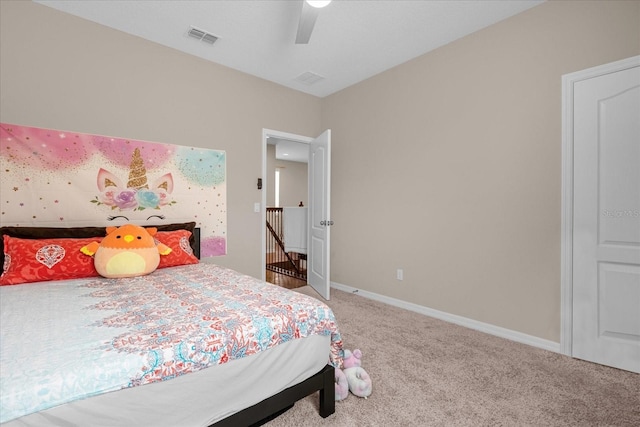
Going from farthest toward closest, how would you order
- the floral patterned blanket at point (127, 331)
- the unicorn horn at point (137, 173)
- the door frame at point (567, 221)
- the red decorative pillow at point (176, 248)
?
the unicorn horn at point (137, 173)
the red decorative pillow at point (176, 248)
the door frame at point (567, 221)
the floral patterned blanket at point (127, 331)

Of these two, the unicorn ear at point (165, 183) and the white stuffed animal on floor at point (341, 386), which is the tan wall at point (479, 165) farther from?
the unicorn ear at point (165, 183)

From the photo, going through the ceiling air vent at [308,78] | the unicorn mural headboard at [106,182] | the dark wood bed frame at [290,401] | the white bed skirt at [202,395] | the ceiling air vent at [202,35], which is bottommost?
the dark wood bed frame at [290,401]

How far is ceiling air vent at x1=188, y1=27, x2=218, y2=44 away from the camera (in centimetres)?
277

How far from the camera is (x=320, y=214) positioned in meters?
3.87

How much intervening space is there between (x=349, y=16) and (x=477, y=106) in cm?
137

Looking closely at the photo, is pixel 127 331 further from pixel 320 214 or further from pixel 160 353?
Answer: pixel 320 214

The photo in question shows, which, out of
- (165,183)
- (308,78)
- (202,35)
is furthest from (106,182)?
(308,78)

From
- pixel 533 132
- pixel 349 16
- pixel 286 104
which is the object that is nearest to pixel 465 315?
pixel 533 132

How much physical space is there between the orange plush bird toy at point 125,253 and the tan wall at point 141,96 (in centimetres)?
110

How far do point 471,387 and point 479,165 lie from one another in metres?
1.82

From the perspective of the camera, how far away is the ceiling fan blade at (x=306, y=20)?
6.27ft

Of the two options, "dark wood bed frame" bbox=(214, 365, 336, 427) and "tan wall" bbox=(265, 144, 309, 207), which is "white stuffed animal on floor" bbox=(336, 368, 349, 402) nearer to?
"dark wood bed frame" bbox=(214, 365, 336, 427)

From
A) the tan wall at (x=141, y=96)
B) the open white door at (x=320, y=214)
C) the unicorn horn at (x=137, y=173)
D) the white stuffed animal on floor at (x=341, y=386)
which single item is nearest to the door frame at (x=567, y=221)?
the white stuffed animal on floor at (x=341, y=386)

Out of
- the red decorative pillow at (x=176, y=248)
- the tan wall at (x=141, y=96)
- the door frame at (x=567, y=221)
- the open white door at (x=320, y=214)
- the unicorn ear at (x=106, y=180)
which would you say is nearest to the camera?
the door frame at (x=567, y=221)
